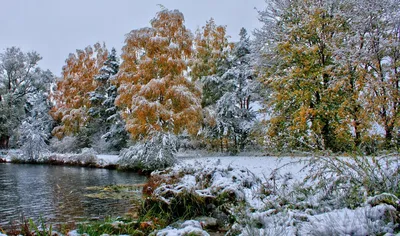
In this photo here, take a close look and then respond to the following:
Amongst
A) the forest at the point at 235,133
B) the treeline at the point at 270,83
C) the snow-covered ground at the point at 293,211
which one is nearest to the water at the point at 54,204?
the forest at the point at 235,133

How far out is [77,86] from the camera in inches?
1026

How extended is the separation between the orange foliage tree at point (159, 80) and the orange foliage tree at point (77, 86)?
33.2ft

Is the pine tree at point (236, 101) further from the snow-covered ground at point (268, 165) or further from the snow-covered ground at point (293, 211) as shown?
the snow-covered ground at point (293, 211)

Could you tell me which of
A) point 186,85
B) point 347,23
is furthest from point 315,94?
point 186,85

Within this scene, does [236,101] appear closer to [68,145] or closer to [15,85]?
[68,145]

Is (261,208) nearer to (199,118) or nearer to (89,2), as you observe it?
(199,118)

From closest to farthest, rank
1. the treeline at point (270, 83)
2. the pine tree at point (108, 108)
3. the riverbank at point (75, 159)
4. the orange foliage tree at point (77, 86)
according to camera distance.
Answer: the treeline at point (270, 83) → the riverbank at point (75, 159) → the pine tree at point (108, 108) → the orange foliage tree at point (77, 86)

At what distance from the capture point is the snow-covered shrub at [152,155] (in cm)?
1359

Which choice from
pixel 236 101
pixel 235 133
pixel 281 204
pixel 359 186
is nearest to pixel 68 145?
pixel 235 133

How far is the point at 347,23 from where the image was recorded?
13008mm

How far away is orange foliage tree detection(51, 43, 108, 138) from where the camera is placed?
2475 cm

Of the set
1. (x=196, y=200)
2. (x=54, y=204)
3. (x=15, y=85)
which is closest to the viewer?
(x=196, y=200)

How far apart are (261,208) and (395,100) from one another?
8.57 meters

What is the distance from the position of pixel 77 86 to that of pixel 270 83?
725 inches
